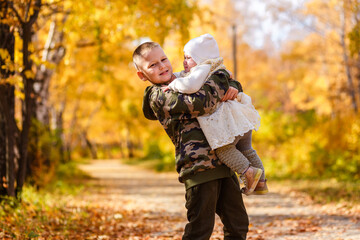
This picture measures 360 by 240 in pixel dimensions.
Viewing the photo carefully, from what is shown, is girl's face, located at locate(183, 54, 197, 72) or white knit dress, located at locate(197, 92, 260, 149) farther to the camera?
girl's face, located at locate(183, 54, 197, 72)

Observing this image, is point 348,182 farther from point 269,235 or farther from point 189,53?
point 189,53

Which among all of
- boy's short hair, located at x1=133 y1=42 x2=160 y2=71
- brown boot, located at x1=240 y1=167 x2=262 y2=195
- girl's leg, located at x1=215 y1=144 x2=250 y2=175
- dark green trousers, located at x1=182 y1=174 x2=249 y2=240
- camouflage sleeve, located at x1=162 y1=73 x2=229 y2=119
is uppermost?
boy's short hair, located at x1=133 y1=42 x2=160 y2=71

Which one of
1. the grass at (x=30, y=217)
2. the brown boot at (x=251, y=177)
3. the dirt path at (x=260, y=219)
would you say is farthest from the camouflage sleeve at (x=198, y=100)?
the dirt path at (x=260, y=219)

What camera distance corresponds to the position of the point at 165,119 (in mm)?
2957

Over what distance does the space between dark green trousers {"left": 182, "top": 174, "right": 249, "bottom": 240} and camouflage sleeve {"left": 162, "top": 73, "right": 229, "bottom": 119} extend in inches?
19.9

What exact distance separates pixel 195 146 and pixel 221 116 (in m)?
0.28

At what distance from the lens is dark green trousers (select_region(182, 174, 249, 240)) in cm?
289

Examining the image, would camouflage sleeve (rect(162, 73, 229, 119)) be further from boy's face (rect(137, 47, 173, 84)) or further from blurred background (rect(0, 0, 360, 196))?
blurred background (rect(0, 0, 360, 196))

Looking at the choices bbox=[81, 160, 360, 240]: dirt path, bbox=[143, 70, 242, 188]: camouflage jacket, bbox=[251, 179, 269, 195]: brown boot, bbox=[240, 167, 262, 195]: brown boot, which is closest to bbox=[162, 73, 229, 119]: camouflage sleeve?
bbox=[143, 70, 242, 188]: camouflage jacket

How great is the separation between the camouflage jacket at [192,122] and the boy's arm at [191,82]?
0.04 metres

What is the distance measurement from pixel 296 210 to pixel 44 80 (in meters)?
7.00

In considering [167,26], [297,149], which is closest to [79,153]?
[297,149]

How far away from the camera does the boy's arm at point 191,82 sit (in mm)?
2764

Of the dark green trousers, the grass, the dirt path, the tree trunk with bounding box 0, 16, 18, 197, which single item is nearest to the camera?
the dark green trousers
